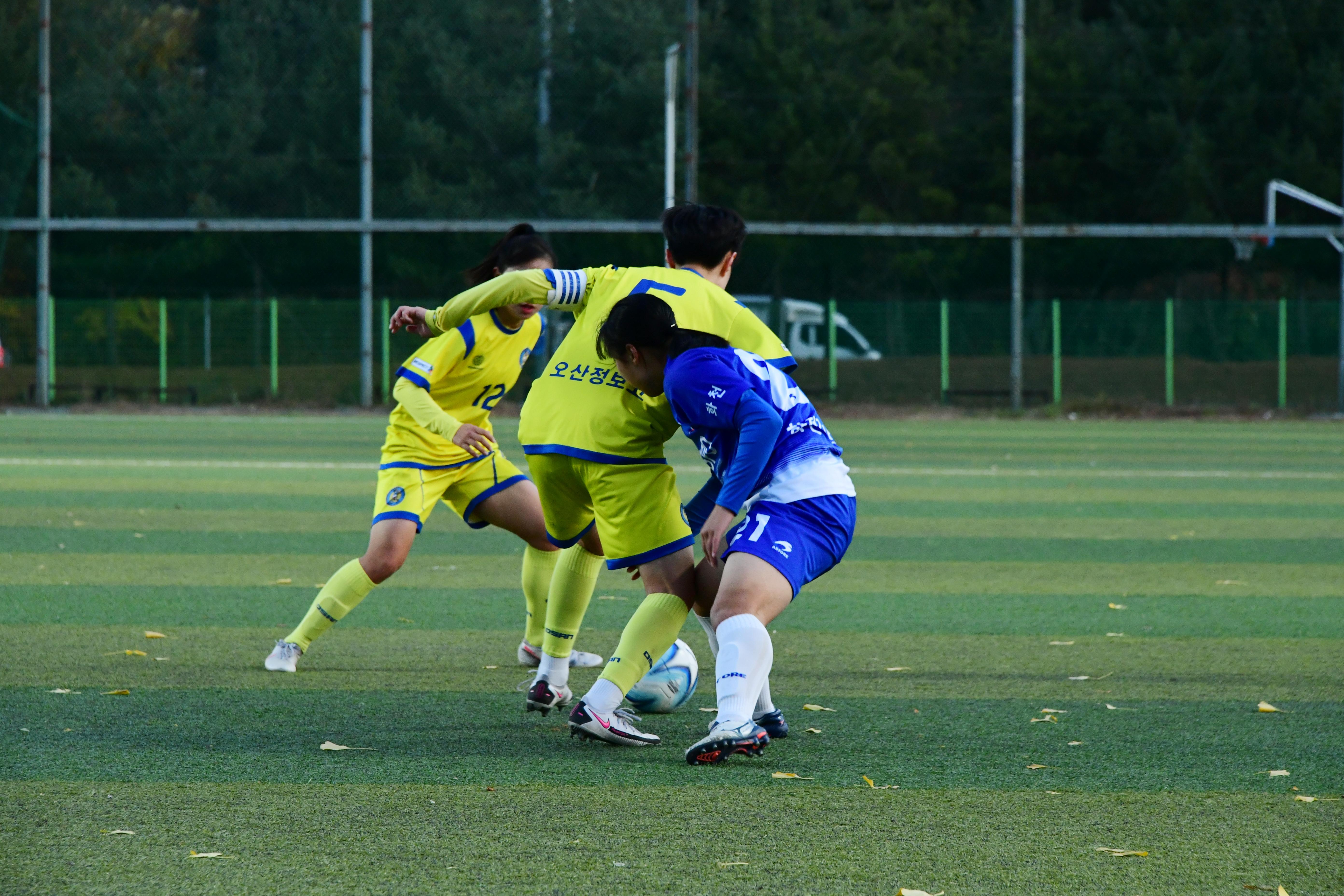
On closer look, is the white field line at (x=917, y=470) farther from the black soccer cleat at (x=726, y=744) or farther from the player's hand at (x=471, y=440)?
the black soccer cleat at (x=726, y=744)

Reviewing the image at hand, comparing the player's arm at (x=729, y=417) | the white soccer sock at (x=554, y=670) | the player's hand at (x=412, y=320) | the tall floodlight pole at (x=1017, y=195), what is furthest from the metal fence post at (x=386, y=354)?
the player's arm at (x=729, y=417)

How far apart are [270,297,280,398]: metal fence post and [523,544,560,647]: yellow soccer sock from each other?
20.8m

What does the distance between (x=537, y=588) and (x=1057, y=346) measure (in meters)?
21.0

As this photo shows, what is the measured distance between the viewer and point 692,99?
2467cm

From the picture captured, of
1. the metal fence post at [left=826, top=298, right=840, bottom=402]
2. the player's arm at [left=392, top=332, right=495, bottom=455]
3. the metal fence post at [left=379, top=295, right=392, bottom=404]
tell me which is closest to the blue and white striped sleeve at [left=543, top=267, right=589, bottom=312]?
the player's arm at [left=392, top=332, right=495, bottom=455]

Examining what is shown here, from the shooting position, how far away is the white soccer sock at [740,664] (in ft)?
14.0

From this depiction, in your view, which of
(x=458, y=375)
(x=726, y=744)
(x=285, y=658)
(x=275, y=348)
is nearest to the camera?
(x=726, y=744)

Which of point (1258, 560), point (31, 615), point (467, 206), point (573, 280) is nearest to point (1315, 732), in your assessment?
point (573, 280)

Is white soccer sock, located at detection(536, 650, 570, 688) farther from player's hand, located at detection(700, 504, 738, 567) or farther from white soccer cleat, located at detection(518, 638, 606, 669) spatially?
player's hand, located at detection(700, 504, 738, 567)

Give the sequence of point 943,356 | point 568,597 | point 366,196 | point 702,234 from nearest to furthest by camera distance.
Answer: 1. point 702,234
2. point 568,597
3. point 366,196
4. point 943,356

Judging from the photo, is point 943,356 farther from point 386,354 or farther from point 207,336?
point 207,336

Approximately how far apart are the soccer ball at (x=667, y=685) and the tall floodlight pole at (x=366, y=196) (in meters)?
20.0

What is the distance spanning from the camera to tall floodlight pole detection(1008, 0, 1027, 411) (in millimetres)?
24078

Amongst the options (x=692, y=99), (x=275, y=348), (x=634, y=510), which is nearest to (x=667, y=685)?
(x=634, y=510)
